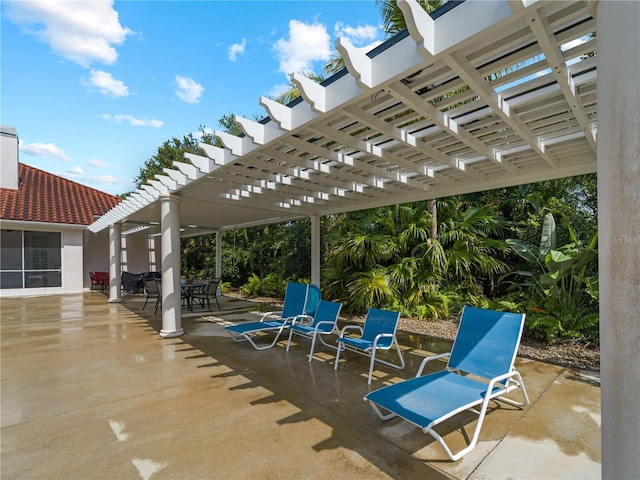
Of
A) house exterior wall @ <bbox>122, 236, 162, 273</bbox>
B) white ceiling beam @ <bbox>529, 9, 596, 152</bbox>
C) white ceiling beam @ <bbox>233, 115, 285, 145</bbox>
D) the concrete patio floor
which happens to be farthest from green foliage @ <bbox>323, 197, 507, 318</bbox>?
house exterior wall @ <bbox>122, 236, 162, 273</bbox>

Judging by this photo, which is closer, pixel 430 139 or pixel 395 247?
pixel 430 139

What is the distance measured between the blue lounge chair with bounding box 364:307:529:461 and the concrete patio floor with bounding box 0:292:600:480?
0.28m

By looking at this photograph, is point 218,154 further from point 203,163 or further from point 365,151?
point 365,151

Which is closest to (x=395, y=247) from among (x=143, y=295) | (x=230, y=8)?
(x=230, y=8)

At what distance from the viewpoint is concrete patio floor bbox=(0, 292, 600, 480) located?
280cm

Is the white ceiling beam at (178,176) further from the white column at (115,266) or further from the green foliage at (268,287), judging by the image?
the green foliage at (268,287)

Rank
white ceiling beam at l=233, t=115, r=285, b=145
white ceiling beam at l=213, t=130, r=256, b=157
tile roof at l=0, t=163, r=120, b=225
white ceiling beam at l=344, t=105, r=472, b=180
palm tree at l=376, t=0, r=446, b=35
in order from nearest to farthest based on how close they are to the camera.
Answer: white ceiling beam at l=344, t=105, r=472, b=180
white ceiling beam at l=233, t=115, r=285, b=145
white ceiling beam at l=213, t=130, r=256, b=157
palm tree at l=376, t=0, r=446, b=35
tile roof at l=0, t=163, r=120, b=225

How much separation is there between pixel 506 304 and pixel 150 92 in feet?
34.4

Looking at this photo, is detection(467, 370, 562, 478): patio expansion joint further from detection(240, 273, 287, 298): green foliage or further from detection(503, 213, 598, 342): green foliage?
detection(240, 273, 287, 298): green foliage

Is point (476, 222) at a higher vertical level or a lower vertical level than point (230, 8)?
lower

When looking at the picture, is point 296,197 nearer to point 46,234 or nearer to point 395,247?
point 395,247

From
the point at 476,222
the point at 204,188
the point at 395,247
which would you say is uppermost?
the point at 204,188

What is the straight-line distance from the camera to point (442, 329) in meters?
8.09

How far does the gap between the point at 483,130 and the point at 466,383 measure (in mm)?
3082
